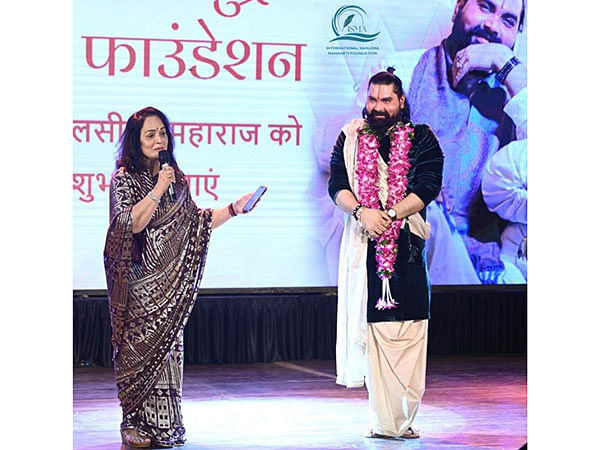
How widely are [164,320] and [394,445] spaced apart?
113 cm

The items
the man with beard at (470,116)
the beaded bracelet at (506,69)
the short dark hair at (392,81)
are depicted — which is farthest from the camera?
the beaded bracelet at (506,69)

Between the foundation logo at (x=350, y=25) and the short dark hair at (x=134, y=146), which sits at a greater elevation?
the foundation logo at (x=350, y=25)

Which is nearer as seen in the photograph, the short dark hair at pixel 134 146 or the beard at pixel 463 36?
the short dark hair at pixel 134 146

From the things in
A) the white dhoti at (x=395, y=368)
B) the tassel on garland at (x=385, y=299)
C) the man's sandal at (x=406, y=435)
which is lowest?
the man's sandal at (x=406, y=435)

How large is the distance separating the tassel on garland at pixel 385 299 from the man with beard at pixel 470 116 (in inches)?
102

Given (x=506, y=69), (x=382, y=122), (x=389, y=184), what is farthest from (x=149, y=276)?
(x=506, y=69)

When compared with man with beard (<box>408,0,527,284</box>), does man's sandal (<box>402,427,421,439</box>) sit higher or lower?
lower

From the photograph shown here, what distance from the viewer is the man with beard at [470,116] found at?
666 centimetres

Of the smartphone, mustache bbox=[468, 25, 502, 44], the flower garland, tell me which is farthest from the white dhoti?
mustache bbox=[468, 25, 502, 44]

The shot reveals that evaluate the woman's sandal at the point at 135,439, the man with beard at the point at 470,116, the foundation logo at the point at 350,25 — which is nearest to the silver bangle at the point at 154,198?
the woman's sandal at the point at 135,439

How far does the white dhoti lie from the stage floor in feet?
0.47

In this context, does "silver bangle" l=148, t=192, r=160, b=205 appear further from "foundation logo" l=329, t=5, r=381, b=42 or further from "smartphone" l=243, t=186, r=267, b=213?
"foundation logo" l=329, t=5, r=381, b=42

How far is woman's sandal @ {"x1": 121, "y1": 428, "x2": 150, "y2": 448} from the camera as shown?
12.9 feet

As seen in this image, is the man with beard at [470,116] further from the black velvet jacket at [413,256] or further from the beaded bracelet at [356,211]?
the beaded bracelet at [356,211]
